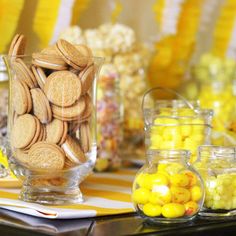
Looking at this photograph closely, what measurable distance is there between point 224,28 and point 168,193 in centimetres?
109

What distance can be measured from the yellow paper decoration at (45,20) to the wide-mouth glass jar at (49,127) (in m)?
0.46

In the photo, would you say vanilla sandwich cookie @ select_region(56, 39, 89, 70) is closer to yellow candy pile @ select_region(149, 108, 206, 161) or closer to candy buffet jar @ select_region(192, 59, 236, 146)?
yellow candy pile @ select_region(149, 108, 206, 161)

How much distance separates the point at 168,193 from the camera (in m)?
0.86

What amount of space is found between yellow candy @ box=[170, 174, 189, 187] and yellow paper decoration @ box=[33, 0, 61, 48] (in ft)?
2.14

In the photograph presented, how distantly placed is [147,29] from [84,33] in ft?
1.12

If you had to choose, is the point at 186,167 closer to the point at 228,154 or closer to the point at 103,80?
the point at 228,154

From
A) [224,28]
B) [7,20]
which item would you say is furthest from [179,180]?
[224,28]

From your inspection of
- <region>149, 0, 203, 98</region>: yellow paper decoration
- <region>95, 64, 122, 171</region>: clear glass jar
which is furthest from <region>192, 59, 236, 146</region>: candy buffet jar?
<region>95, 64, 122, 171</region>: clear glass jar

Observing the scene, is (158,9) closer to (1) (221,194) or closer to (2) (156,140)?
(2) (156,140)

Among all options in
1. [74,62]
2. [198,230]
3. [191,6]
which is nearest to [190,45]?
[191,6]

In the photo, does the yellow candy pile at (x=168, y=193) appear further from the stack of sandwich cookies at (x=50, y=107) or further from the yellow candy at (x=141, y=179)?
the stack of sandwich cookies at (x=50, y=107)

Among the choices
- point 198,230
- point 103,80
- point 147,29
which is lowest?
point 198,230

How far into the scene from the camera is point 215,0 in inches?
73.5

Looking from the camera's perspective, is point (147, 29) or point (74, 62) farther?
point (147, 29)
